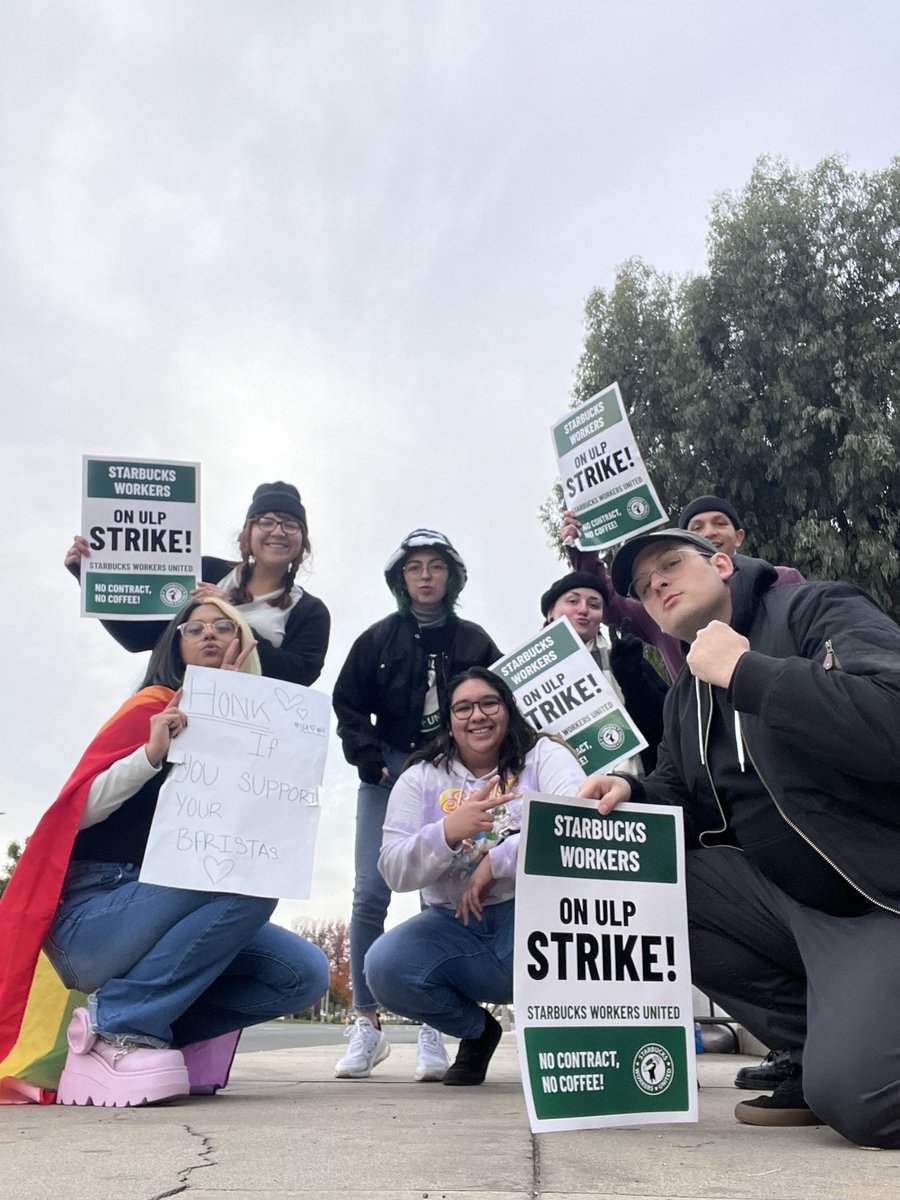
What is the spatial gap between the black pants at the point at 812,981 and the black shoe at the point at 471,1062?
1.16 meters

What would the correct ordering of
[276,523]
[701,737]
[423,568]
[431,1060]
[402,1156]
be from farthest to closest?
[423,568]
[276,523]
[431,1060]
[701,737]
[402,1156]

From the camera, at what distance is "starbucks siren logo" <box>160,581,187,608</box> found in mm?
4441

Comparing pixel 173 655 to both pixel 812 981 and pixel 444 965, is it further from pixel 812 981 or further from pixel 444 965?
pixel 812 981

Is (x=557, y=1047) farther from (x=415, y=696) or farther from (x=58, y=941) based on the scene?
(x=415, y=696)

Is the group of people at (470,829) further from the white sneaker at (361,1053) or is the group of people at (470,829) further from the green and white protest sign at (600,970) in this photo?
the green and white protest sign at (600,970)

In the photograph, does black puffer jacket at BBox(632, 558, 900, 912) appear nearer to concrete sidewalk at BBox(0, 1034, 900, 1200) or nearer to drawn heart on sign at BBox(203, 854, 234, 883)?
concrete sidewalk at BBox(0, 1034, 900, 1200)

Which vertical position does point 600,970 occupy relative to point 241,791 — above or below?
below

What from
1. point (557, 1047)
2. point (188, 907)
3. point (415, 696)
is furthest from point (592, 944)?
point (415, 696)

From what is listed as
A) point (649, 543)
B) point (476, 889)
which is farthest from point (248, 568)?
point (649, 543)

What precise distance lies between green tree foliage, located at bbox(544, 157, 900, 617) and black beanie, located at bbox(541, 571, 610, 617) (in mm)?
10133

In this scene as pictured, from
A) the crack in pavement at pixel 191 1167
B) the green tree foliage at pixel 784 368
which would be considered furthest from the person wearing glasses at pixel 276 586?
the green tree foliage at pixel 784 368

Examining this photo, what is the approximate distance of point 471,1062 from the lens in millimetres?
3773

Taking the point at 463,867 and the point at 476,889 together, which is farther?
the point at 463,867

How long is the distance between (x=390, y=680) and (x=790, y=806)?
2284 millimetres
